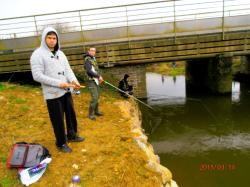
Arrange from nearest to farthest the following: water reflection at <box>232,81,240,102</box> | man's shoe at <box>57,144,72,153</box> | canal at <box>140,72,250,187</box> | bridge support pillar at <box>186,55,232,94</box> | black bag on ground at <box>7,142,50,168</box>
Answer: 1. black bag on ground at <box>7,142,50,168</box>
2. man's shoe at <box>57,144,72,153</box>
3. canal at <box>140,72,250,187</box>
4. bridge support pillar at <box>186,55,232,94</box>
5. water reflection at <box>232,81,240,102</box>

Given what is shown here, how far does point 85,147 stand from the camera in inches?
156

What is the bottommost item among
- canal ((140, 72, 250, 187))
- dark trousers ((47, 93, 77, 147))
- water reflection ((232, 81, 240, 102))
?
canal ((140, 72, 250, 187))

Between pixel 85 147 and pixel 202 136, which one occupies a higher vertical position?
pixel 85 147

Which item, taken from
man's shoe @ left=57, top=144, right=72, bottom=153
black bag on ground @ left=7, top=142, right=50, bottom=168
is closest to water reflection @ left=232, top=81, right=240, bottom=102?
man's shoe @ left=57, top=144, right=72, bottom=153

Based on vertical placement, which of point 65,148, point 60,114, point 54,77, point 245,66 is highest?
point 54,77

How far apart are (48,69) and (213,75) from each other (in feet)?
32.8

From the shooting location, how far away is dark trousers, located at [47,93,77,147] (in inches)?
134

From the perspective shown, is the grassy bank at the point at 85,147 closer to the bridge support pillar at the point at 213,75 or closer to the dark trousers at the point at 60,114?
the dark trousers at the point at 60,114

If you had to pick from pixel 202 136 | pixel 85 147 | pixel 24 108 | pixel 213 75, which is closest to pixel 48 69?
pixel 85 147

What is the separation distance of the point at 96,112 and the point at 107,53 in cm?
425

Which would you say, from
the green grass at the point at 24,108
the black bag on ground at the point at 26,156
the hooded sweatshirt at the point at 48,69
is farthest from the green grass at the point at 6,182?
the green grass at the point at 24,108

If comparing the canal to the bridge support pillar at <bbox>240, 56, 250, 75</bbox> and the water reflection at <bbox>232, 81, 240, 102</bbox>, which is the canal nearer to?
the water reflection at <bbox>232, 81, 240, 102</bbox>

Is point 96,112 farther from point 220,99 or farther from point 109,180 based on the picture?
point 220,99

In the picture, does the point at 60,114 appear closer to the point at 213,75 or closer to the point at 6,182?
the point at 6,182
